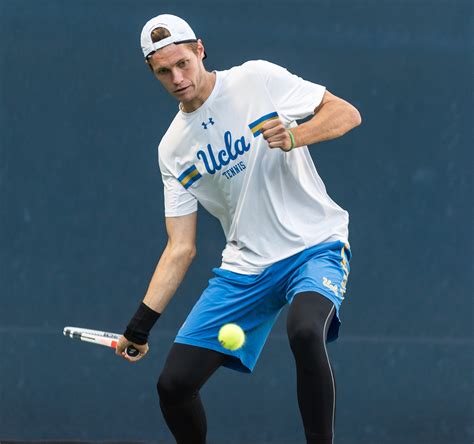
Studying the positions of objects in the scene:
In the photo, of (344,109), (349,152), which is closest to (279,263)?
(344,109)

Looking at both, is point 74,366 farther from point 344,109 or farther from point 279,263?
point 344,109

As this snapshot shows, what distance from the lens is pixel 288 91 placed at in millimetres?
4098

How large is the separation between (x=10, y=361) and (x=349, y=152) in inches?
81.2

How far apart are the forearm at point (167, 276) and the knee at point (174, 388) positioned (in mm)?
331

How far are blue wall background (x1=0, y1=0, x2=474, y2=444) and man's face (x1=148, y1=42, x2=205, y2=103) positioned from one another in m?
1.47

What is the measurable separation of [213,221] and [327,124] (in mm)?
1729

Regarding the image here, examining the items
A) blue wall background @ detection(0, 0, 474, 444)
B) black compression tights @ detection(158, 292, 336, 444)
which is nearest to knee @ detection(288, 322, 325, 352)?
black compression tights @ detection(158, 292, 336, 444)

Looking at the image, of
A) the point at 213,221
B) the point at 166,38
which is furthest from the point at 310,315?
the point at 213,221

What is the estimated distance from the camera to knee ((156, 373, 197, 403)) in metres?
3.97

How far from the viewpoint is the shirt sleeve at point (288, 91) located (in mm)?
4062

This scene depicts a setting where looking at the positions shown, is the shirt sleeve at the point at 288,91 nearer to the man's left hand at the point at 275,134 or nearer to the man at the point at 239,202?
the man at the point at 239,202

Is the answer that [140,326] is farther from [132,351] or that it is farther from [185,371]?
[185,371]

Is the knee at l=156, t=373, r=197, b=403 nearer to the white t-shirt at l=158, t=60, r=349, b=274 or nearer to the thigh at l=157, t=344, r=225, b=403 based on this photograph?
the thigh at l=157, t=344, r=225, b=403

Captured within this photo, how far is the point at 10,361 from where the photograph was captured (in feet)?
18.3
